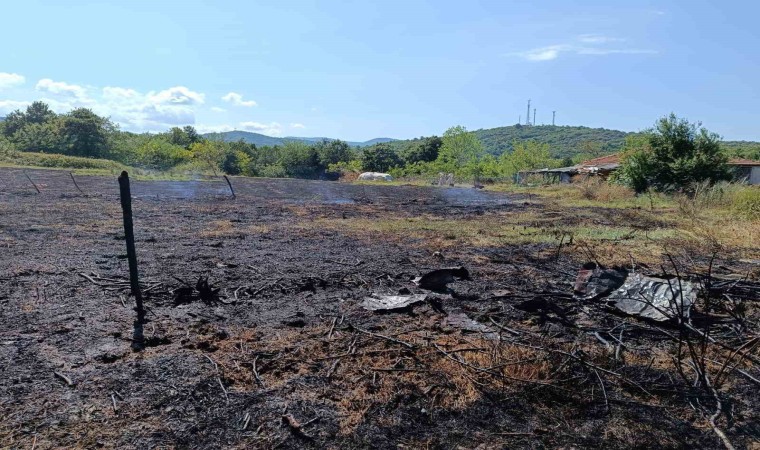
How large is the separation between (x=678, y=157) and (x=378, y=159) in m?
43.8

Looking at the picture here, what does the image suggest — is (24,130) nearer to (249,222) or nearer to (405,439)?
(249,222)

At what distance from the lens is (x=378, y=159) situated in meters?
63.8

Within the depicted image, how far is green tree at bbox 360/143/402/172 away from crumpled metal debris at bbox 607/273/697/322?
57271 mm

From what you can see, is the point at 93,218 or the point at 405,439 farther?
the point at 93,218

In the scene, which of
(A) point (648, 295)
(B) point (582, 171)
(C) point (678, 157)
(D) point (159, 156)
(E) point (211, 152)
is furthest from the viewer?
(D) point (159, 156)

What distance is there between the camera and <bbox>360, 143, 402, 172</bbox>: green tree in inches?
2493

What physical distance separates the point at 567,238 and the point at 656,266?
349cm

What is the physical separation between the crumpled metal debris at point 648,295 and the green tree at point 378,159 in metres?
57.3

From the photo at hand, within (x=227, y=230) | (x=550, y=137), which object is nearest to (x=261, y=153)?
(x=227, y=230)

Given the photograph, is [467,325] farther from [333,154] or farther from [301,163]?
[333,154]

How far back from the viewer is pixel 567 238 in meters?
11.6

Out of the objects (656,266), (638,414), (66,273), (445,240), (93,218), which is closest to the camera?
(638,414)

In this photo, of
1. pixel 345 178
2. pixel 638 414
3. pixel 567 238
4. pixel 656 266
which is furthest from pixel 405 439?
pixel 345 178

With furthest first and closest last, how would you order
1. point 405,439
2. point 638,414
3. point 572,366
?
point 572,366, point 638,414, point 405,439
